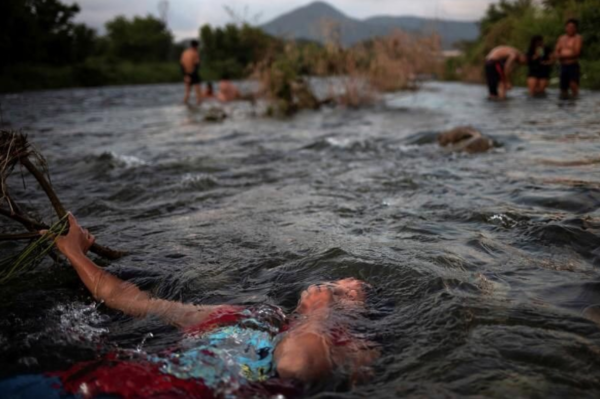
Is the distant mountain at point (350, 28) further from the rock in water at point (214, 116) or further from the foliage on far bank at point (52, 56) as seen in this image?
the foliage on far bank at point (52, 56)

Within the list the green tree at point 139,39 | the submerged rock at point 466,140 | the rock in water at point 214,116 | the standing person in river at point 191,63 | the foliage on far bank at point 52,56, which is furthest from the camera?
the green tree at point 139,39

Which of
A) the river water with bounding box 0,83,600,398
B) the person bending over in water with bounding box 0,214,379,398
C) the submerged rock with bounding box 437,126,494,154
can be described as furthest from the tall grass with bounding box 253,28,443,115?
Answer: the person bending over in water with bounding box 0,214,379,398

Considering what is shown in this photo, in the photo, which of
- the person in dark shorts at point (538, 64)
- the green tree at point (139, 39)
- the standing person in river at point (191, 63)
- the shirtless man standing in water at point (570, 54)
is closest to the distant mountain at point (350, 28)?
the person in dark shorts at point (538, 64)

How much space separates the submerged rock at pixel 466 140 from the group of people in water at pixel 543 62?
19.1 feet

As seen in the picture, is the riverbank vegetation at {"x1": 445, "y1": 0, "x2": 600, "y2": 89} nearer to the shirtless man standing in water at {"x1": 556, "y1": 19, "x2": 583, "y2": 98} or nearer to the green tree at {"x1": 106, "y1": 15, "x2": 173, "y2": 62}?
the shirtless man standing in water at {"x1": 556, "y1": 19, "x2": 583, "y2": 98}

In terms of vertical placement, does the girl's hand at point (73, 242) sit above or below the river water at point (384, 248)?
above

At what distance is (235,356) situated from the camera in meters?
2.15

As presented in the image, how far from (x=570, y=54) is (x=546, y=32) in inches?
288

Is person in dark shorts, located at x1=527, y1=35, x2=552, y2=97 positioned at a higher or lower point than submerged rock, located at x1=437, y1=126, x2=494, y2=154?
higher

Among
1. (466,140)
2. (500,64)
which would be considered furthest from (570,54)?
(466,140)

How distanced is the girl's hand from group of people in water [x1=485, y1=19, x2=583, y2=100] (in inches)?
465

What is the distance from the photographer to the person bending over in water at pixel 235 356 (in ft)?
6.36

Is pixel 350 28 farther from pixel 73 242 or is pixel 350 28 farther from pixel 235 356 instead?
pixel 235 356

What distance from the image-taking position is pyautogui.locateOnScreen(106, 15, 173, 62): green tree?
189ft
